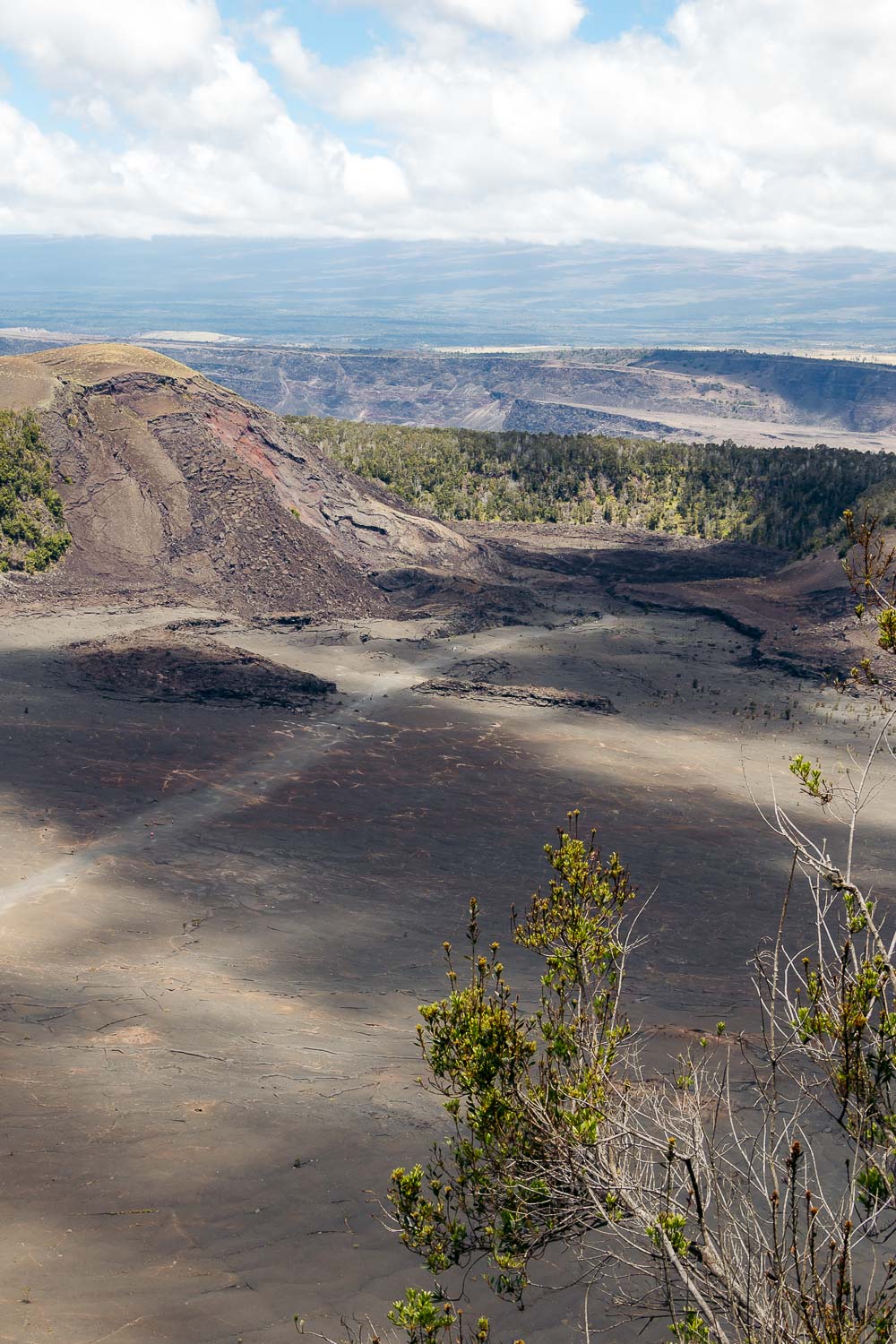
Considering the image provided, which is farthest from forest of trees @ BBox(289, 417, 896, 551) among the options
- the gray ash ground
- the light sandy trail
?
the light sandy trail

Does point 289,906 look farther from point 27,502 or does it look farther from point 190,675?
point 27,502

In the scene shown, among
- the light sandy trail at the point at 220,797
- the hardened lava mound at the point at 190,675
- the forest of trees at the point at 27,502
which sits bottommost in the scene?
the light sandy trail at the point at 220,797

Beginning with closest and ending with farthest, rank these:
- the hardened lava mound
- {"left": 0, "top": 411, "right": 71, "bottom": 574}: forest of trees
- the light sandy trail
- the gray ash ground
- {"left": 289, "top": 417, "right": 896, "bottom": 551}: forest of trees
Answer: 1. the gray ash ground
2. the light sandy trail
3. the hardened lava mound
4. {"left": 0, "top": 411, "right": 71, "bottom": 574}: forest of trees
5. {"left": 289, "top": 417, "right": 896, "bottom": 551}: forest of trees

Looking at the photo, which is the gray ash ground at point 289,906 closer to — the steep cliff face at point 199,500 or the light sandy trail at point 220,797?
the light sandy trail at point 220,797

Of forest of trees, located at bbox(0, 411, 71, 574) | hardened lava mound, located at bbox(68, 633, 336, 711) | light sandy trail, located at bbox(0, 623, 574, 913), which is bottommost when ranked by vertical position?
light sandy trail, located at bbox(0, 623, 574, 913)

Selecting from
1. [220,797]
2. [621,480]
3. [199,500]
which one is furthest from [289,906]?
[621,480]

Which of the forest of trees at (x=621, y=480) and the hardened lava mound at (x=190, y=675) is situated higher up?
the forest of trees at (x=621, y=480)

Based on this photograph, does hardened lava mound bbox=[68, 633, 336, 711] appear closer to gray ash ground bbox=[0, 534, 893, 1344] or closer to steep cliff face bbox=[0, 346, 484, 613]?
gray ash ground bbox=[0, 534, 893, 1344]

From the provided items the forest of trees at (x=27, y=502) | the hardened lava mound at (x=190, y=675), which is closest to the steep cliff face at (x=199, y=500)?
the forest of trees at (x=27, y=502)
